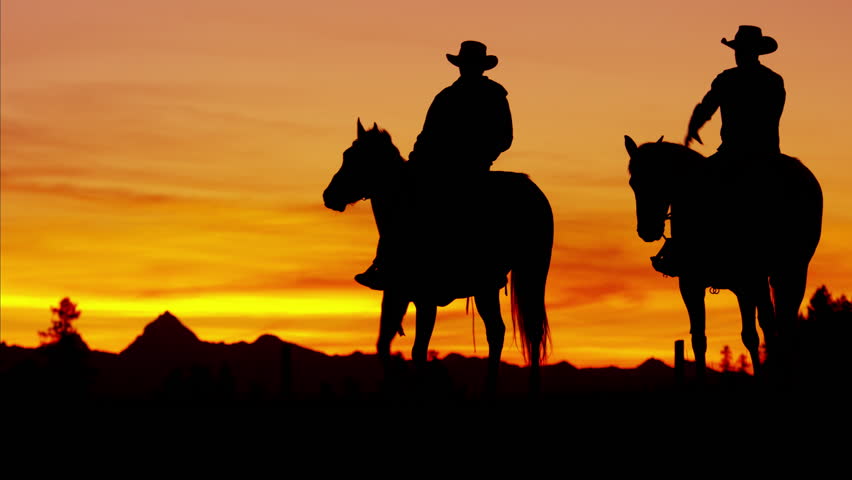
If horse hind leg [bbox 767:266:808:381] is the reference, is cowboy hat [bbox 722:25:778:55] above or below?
above

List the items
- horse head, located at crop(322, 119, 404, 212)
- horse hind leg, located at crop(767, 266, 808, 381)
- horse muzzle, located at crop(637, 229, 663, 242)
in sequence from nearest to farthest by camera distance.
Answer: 1. horse head, located at crop(322, 119, 404, 212)
2. horse muzzle, located at crop(637, 229, 663, 242)
3. horse hind leg, located at crop(767, 266, 808, 381)

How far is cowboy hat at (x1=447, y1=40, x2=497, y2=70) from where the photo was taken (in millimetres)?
18406

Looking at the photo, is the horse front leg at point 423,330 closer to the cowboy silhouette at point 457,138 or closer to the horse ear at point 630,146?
Result: the cowboy silhouette at point 457,138

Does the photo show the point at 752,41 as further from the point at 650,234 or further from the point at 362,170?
the point at 362,170

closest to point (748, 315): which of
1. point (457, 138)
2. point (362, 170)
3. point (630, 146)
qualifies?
point (630, 146)

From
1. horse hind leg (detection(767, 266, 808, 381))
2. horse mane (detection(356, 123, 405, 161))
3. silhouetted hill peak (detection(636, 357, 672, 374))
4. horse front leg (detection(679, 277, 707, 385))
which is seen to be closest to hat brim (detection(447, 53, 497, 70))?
horse mane (detection(356, 123, 405, 161))

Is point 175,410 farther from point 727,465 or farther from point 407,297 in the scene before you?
point 727,465

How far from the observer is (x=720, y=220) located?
18406mm

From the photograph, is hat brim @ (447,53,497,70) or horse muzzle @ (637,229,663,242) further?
hat brim @ (447,53,497,70)

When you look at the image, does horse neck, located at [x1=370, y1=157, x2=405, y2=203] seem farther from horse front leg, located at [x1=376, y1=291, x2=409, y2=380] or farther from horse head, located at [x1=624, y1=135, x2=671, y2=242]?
horse head, located at [x1=624, y1=135, x2=671, y2=242]

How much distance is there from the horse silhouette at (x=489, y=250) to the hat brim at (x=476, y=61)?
1.37 metres

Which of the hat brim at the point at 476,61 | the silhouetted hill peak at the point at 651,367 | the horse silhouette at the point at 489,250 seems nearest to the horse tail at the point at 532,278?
the horse silhouette at the point at 489,250

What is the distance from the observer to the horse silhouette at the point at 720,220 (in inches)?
717

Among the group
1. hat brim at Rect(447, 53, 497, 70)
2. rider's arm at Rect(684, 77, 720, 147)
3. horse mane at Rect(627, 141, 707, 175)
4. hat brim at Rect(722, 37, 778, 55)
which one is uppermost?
hat brim at Rect(722, 37, 778, 55)
